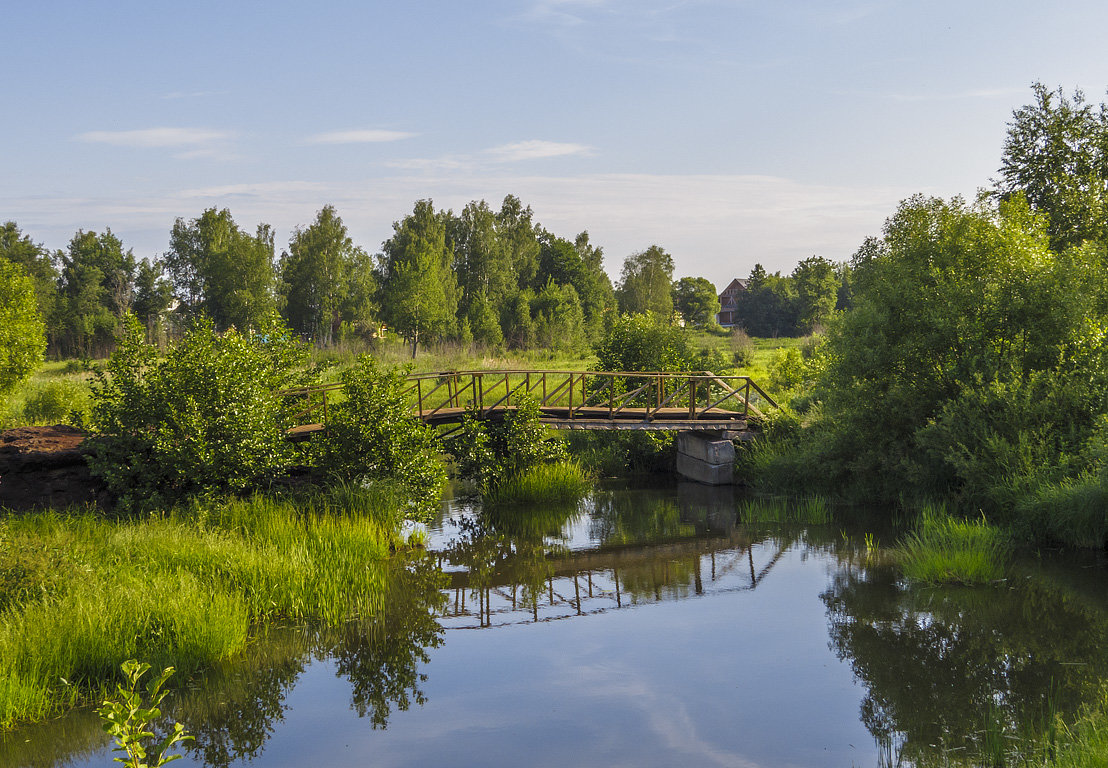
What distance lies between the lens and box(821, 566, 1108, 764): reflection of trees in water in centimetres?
703

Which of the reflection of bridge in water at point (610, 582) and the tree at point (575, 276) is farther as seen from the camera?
the tree at point (575, 276)

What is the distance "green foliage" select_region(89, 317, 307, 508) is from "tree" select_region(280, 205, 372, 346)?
3404 centimetres

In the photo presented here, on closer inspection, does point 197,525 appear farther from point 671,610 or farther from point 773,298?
point 773,298

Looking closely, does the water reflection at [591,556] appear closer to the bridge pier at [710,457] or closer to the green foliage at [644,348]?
the bridge pier at [710,457]

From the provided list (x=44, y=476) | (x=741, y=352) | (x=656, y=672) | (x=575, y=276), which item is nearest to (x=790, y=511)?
(x=656, y=672)

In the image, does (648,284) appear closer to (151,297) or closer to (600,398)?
(151,297)

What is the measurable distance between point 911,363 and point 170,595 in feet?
40.9

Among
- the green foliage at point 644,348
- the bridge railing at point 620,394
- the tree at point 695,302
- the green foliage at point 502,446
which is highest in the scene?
the tree at point 695,302

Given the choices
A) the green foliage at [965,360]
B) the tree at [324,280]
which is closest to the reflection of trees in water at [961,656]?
the green foliage at [965,360]

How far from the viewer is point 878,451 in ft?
51.2

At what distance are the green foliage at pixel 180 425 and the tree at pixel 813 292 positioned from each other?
51.4 m

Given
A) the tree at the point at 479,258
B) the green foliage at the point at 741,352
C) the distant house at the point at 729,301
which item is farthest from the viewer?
the distant house at the point at 729,301

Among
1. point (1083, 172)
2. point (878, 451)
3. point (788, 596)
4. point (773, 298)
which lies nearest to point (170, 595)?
point (788, 596)

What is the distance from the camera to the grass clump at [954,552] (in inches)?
430
